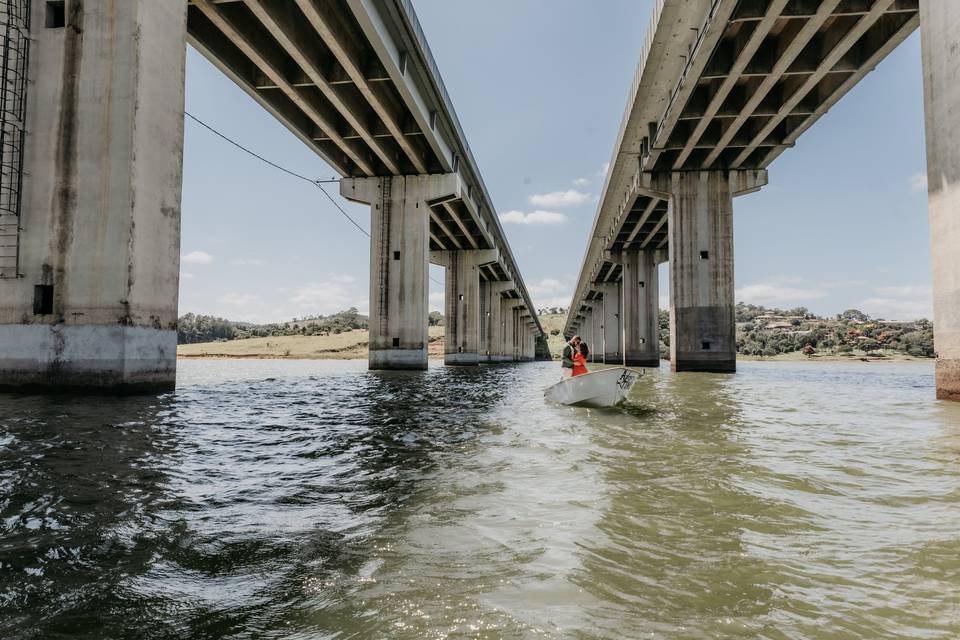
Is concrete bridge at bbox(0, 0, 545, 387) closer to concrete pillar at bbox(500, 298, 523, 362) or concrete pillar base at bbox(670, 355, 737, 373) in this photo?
concrete pillar base at bbox(670, 355, 737, 373)

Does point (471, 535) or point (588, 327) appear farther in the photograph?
point (588, 327)

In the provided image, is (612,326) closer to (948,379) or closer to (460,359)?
(460,359)

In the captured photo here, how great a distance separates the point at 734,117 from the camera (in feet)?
87.9

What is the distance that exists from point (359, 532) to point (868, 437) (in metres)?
8.03

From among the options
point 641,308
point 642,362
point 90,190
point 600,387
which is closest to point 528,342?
point 641,308

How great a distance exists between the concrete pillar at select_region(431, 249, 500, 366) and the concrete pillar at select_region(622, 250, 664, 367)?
13386 millimetres

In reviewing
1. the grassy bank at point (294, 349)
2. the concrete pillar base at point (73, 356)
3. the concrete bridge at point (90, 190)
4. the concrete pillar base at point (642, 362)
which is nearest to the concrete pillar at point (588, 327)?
the grassy bank at point (294, 349)

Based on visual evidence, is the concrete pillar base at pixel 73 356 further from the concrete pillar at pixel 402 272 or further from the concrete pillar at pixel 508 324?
the concrete pillar at pixel 508 324

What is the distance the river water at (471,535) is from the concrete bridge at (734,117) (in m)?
8.08

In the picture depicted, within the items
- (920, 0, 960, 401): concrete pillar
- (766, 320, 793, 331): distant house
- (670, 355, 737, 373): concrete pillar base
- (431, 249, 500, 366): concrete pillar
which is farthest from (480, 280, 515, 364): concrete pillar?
(766, 320, 793, 331): distant house

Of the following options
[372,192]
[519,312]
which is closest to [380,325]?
[372,192]

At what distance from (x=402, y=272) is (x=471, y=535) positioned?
28576mm

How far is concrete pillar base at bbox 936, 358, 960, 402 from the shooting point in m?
12.9

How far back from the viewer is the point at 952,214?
12.4 metres
